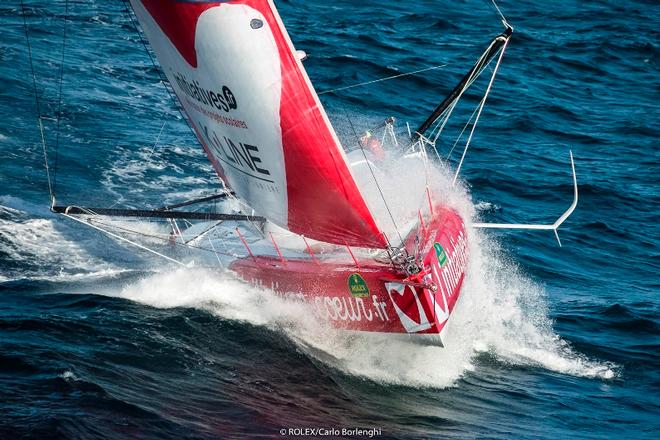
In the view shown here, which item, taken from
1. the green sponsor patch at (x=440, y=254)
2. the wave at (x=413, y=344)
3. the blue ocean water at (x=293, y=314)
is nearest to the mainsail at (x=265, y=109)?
the green sponsor patch at (x=440, y=254)

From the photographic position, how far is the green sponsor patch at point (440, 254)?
11344 mm

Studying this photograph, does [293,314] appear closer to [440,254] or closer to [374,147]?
[440,254]

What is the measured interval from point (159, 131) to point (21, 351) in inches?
349

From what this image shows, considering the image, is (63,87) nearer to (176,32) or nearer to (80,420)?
(176,32)

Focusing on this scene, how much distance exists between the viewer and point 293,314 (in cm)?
1155

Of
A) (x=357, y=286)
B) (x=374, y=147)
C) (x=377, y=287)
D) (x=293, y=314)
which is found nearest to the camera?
(x=377, y=287)

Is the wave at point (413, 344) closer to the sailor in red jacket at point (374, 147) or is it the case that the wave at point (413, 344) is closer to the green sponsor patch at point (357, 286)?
the green sponsor patch at point (357, 286)

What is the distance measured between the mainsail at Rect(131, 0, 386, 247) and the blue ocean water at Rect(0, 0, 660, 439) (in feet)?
5.33

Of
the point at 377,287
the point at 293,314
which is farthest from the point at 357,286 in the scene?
the point at 293,314

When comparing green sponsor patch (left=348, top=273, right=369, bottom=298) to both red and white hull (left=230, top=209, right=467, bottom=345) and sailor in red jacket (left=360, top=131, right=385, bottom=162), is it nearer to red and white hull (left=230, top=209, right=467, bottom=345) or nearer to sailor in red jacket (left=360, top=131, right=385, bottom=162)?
red and white hull (left=230, top=209, right=467, bottom=345)

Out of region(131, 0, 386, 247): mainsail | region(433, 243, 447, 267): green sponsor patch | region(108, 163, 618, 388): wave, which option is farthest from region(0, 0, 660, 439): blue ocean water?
region(131, 0, 386, 247): mainsail

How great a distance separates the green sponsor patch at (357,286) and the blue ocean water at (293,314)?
681 mm

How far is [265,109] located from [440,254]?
2874 mm

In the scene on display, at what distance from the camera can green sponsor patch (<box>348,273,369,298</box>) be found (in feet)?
35.1
